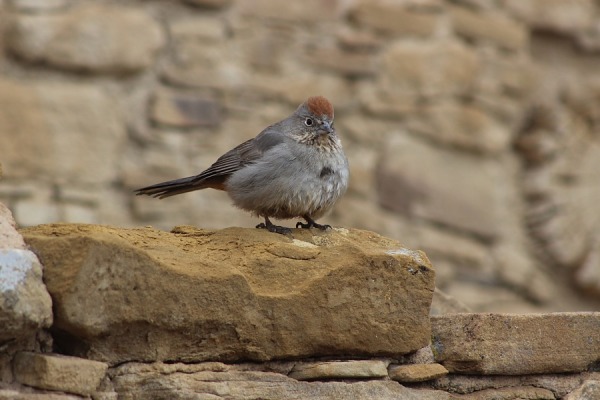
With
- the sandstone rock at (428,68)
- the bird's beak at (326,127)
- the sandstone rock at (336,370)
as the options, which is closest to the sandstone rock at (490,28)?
the sandstone rock at (428,68)

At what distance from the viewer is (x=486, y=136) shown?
746cm

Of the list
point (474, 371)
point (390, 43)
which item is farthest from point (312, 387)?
point (390, 43)

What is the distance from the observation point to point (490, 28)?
7.59m

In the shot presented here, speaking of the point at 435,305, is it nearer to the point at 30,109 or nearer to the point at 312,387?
the point at 312,387

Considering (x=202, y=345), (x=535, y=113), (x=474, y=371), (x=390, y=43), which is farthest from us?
(x=535, y=113)

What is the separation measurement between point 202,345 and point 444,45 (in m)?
4.72

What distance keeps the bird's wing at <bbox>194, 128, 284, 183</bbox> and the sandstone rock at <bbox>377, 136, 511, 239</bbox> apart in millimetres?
2353

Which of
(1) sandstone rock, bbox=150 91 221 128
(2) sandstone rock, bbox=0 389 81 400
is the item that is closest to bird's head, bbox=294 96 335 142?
(1) sandstone rock, bbox=150 91 221 128

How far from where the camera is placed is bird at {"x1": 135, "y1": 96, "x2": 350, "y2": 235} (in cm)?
441

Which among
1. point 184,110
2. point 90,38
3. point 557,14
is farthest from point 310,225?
point 557,14

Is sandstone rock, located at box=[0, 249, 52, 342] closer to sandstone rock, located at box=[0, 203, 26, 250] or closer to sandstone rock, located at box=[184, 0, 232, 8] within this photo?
sandstone rock, located at box=[0, 203, 26, 250]

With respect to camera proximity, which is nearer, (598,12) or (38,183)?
(38,183)

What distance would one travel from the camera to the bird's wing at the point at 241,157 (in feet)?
15.4

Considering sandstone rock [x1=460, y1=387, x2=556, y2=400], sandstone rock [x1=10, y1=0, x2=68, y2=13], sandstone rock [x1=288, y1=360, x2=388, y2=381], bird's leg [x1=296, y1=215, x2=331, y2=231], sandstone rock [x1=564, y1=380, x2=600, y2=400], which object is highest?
sandstone rock [x1=10, y1=0, x2=68, y2=13]
